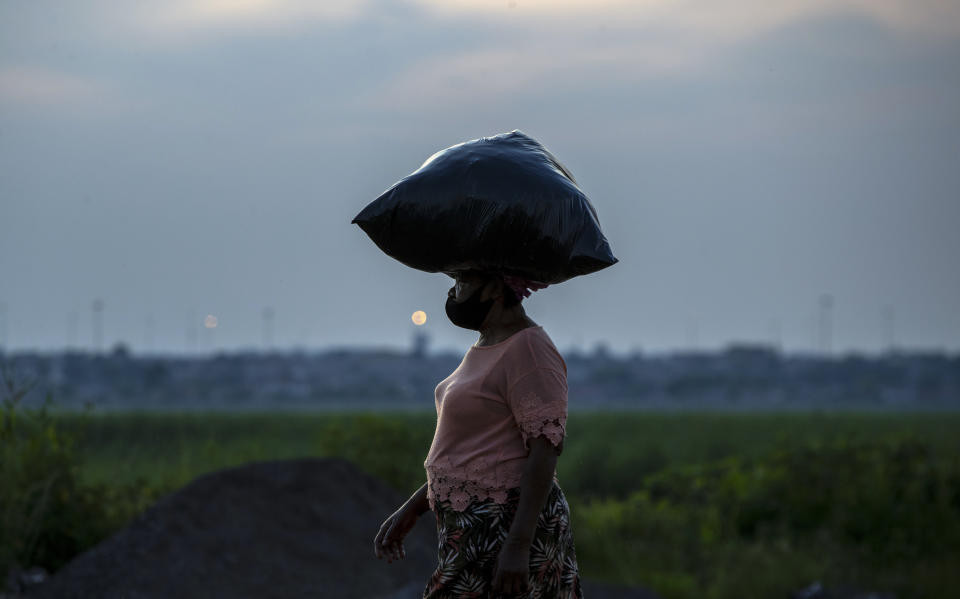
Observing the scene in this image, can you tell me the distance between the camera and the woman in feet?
11.4

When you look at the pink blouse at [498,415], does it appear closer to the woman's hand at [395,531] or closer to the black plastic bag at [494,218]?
the black plastic bag at [494,218]

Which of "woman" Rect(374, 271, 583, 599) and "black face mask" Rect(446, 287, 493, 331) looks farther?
"black face mask" Rect(446, 287, 493, 331)

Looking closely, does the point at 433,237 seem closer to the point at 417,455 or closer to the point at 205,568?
the point at 205,568

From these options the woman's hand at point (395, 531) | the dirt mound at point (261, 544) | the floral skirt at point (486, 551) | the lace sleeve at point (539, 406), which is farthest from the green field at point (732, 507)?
the lace sleeve at point (539, 406)

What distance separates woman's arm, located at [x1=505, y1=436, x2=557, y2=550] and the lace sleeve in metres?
0.03

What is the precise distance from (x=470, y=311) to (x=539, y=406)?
0.45 meters

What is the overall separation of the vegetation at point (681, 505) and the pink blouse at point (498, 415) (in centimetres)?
541

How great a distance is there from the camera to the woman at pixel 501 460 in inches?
137

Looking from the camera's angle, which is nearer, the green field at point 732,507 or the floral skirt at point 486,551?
the floral skirt at point 486,551

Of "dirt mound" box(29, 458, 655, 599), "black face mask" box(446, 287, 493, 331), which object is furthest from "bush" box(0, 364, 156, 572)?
"black face mask" box(446, 287, 493, 331)

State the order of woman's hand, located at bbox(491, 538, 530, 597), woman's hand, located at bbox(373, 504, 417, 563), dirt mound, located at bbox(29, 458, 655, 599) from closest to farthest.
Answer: woman's hand, located at bbox(491, 538, 530, 597)
woman's hand, located at bbox(373, 504, 417, 563)
dirt mound, located at bbox(29, 458, 655, 599)

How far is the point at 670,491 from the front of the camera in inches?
601

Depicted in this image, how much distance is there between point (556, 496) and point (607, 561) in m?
7.66

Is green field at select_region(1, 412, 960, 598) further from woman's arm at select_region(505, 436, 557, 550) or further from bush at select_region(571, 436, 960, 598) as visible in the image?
woman's arm at select_region(505, 436, 557, 550)
